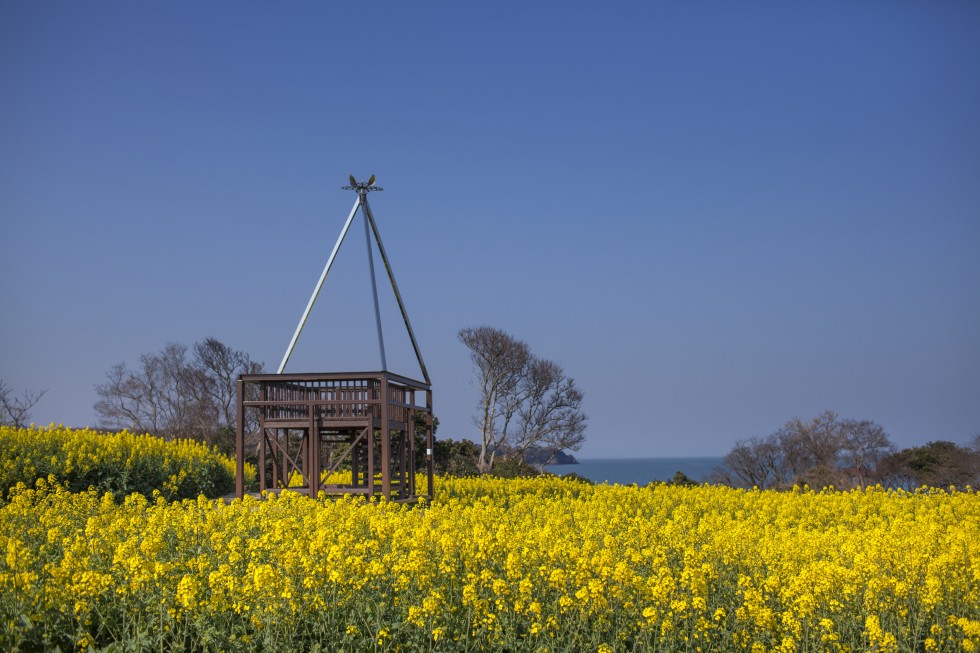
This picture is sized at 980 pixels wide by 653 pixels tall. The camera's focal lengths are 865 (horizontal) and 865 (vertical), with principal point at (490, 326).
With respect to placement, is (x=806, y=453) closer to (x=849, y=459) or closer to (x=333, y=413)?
(x=849, y=459)

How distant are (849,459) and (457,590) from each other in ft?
91.8

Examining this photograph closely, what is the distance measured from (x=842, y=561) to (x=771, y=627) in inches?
78.9

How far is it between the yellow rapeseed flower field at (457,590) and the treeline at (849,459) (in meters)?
19.9

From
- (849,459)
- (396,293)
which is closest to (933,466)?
(849,459)

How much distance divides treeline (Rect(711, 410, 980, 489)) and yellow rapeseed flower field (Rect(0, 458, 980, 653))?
65.4ft

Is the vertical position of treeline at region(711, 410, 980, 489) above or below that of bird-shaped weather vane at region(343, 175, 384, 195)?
below

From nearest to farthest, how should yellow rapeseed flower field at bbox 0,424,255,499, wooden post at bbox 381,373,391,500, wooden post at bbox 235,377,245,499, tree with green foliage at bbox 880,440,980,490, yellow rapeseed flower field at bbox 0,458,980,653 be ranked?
yellow rapeseed flower field at bbox 0,458,980,653, wooden post at bbox 381,373,391,500, wooden post at bbox 235,377,245,499, yellow rapeseed flower field at bbox 0,424,255,499, tree with green foliage at bbox 880,440,980,490

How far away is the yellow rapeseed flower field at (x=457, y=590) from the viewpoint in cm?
503

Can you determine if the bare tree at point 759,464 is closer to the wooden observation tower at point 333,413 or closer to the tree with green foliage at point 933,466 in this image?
the tree with green foliage at point 933,466

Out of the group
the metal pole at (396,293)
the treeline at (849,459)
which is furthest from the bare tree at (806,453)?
the metal pole at (396,293)

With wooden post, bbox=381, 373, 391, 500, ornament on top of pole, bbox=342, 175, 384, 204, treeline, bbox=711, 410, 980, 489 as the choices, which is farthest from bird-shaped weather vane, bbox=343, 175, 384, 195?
treeline, bbox=711, 410, 980, 489

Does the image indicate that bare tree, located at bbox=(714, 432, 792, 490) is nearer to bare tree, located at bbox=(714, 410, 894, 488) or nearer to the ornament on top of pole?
bare tree, located at bbox=(714, 410, 894, 488)

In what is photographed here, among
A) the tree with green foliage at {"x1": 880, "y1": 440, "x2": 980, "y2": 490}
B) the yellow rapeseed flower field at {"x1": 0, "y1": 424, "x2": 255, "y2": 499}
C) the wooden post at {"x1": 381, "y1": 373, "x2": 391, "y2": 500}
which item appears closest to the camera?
the wooden post at {"x1": 381, "y1": 373, "x2": 391, "y2": 500}

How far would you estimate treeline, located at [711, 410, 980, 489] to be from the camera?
26.8 m
